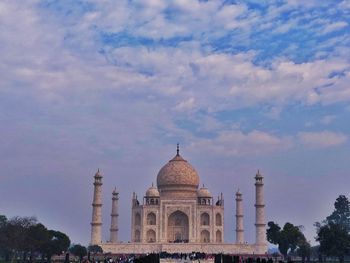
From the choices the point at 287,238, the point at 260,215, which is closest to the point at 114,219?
the point at 260,215

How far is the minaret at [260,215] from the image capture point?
58.1 meters

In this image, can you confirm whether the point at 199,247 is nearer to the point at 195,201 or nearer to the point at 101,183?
the point at 195,201

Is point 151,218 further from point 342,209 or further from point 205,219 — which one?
point 342,209

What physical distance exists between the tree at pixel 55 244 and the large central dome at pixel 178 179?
53.8 ft

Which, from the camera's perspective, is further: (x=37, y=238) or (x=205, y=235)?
(x=205, y=235)

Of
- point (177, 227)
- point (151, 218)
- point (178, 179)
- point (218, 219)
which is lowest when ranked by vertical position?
point (177, 227)

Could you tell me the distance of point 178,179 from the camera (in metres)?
63.8

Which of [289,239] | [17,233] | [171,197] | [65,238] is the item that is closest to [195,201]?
[171,197]

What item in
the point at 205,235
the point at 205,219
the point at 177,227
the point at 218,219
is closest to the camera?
the point at 205,235

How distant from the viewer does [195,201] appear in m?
61.7

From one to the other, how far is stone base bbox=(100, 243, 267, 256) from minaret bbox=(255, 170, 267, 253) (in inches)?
19.0

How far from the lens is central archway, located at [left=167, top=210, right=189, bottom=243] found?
62.1 meters

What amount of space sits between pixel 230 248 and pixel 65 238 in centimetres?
1670

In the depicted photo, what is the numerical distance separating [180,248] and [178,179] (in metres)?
8.41
